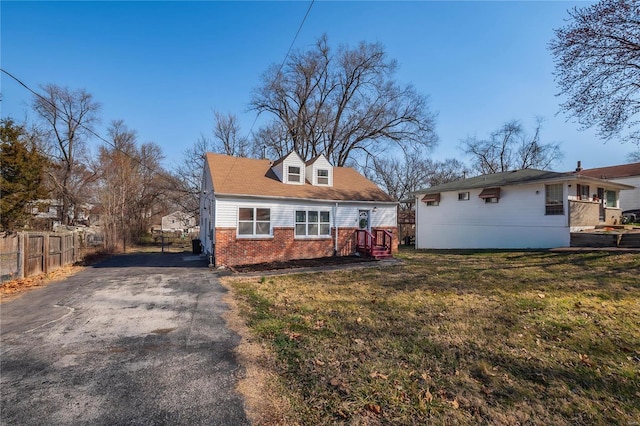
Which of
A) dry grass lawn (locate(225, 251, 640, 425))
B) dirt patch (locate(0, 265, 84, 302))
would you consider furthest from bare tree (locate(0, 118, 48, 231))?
dry grass lawn (locate(225, 251, 640, 425))

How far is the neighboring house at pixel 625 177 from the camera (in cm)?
2790

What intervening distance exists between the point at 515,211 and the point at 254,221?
545 inches

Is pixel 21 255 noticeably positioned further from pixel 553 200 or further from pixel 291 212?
pixel 553 200

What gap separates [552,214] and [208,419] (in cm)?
1735

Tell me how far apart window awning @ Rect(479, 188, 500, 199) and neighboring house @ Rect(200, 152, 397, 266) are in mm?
5471

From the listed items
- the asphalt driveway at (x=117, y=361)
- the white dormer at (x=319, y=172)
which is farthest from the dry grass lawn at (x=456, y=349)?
the white dormer at (x=319, y=172)

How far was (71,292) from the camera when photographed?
7762 mm

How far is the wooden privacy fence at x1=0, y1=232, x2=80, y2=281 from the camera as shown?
8.30 m

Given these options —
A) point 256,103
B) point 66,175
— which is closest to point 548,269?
point 256,103

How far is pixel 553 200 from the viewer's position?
48.3 feet

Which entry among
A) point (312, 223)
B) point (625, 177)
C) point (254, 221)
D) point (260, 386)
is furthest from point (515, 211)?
point (625, 177)

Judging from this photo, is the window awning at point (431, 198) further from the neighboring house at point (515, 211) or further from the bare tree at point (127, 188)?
the bare tree at point (127, 188)

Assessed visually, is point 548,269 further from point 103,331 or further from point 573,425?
point 103,331

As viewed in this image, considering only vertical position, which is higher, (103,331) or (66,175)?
(66,175)
